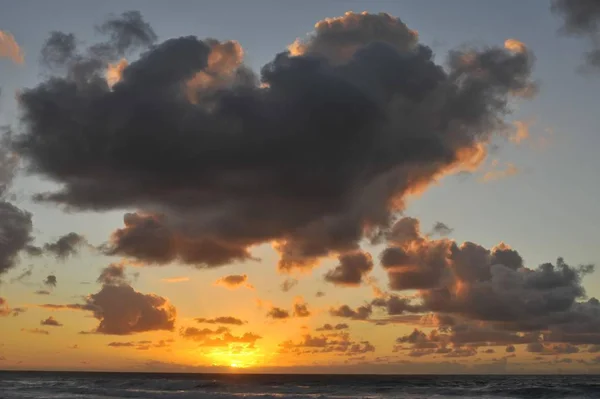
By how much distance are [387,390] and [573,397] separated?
28.3 m

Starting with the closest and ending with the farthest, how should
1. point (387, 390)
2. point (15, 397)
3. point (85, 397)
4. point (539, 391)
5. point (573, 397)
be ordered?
1. point (15, 397)
2. point (85, 397)
3. point (573, 397)
4. point (539, 391)
5. point (387, 390)

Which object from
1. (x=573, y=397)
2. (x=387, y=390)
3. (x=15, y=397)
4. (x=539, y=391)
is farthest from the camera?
(x=387, y=390)

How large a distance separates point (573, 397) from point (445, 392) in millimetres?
18120

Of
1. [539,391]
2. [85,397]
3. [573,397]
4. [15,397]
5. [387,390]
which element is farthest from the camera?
[387,390]

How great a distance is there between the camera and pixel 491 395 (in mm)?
86125

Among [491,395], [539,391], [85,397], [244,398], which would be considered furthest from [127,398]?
[539,391]

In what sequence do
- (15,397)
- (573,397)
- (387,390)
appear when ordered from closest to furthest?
(15,397) → (573,397) → (387,390)

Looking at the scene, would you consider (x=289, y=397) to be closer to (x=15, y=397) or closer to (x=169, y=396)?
(x=169, y=396)

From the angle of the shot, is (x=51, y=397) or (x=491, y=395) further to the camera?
(x=491, y=395)

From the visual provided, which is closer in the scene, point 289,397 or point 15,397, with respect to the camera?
point 15,397

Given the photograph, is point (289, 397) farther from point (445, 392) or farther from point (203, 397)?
point (445, 392)

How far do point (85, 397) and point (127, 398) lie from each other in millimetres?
5273

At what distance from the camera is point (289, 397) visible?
8181 cm

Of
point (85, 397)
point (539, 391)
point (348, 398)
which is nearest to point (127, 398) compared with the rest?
point (85, 397)
